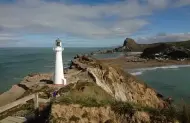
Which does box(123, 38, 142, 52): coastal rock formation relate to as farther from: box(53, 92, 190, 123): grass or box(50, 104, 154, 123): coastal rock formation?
box(50, 104, 154, 123): coastal rock formation

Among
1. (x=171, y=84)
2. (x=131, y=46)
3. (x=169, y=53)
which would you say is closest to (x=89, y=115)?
(x=171, y=84)

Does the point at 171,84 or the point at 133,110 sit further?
the point at 171,84

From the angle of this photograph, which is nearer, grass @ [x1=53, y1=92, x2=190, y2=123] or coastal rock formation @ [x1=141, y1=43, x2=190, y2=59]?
grass @ [x1=53, y1=92, x2=190, y2=123]

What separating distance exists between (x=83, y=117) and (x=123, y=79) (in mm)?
21526

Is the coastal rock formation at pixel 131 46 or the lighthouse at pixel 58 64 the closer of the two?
the lighthouse at pixel 58 64

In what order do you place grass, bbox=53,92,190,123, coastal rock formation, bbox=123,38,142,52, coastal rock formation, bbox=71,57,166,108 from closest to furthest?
grass, bbox=53,92,190,123 < coastal rock formation, bbox=71,57,166,108 < coastal rock formation, bbox=123,38,142,52

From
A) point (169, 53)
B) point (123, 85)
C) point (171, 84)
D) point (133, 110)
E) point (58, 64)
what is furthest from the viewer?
point (169, 53)

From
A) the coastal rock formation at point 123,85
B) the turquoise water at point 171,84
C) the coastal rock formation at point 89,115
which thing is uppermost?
the coastal rock formation at point 89,115

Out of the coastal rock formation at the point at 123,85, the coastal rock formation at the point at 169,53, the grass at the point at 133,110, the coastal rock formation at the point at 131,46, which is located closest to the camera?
the grass at the point at 133,110

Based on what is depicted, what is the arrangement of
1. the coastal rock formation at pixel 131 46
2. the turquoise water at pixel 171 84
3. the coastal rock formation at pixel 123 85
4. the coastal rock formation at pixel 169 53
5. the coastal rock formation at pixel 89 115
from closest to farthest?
the coastal rock formation at pixel 89 115
the coastal rock formation at pixel 123 85
the turquoise water at pixel 171 84
the coastal rock formation at pixel 169 53
the coastal rock formation at pixel 131 46

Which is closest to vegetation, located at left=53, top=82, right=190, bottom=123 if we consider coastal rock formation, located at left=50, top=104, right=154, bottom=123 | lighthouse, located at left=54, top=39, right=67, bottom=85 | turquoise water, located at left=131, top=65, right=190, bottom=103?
coastal rock formation, located at left=50, top=104, right=154, bottom=123

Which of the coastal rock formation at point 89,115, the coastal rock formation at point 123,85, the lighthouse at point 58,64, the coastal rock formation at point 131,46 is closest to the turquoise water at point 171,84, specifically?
the coastal rock formation at point 123,85

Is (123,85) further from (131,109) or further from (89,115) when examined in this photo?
(89,115)

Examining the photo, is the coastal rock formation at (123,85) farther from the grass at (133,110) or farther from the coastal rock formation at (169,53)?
the coastal rock formation at (169,53)
